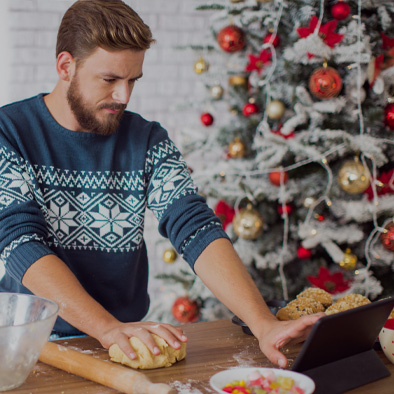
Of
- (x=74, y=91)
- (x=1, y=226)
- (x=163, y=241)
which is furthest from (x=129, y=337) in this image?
(x=163, y=241)

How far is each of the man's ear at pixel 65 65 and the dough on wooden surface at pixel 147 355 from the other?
82 cm

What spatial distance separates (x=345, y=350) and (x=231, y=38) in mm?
1899

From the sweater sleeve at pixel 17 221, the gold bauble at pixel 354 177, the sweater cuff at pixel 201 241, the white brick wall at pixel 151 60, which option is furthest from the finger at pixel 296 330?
the white brick wall at pixel 151 60

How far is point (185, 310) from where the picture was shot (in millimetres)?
2973

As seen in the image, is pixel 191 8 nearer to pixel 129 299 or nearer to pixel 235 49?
pixel 235 49

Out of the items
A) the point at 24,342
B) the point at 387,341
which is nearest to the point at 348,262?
the point at 387,341

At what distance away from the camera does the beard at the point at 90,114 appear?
1683 millimetres

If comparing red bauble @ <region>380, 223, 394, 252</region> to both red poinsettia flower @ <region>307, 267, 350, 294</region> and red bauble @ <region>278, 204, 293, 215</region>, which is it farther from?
red bauble @ <region>278, 204, 293, 215</region>

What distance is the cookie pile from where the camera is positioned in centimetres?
141

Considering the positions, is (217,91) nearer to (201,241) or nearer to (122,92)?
(122,92)

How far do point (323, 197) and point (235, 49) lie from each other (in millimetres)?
800

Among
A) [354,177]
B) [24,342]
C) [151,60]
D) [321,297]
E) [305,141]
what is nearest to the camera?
[24,342]

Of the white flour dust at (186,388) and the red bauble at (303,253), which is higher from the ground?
the white flour dust at (186,388)

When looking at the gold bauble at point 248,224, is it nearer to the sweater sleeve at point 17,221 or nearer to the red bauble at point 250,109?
the red bauble at point 250,109
